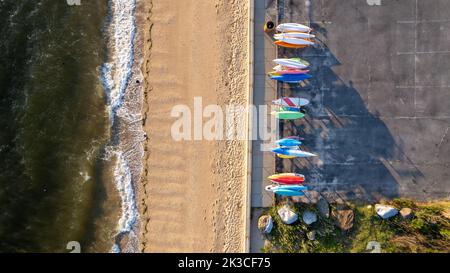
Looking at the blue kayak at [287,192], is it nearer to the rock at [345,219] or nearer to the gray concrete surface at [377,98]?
the gray concrete surface at [377,98]

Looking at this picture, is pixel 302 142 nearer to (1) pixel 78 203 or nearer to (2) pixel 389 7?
(2) pixel 389 7

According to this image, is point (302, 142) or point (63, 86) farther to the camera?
point (63, 86)

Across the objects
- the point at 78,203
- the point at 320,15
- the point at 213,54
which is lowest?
the point at 78,203

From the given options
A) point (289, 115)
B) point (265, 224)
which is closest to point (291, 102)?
point (289, 115)

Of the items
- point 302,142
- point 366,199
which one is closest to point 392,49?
point 302,142

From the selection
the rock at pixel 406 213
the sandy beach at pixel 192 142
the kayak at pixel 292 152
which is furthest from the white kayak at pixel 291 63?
the rock at pixel 406 213

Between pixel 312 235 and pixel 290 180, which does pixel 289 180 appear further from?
pixel 312 235
